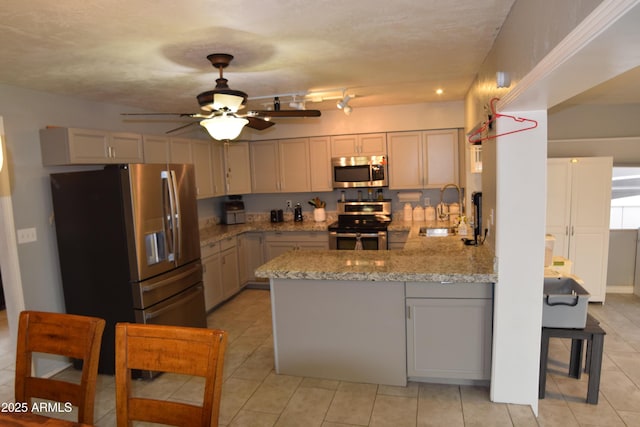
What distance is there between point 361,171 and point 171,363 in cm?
405

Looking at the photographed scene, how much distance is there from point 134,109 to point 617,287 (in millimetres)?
5953

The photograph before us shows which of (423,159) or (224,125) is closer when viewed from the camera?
(224,125)

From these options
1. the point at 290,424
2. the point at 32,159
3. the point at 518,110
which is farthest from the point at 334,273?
the point at 32,159

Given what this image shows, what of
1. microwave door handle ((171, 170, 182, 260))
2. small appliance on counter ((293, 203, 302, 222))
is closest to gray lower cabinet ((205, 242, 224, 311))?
microwave door handle ((171, 170, 182, 260))

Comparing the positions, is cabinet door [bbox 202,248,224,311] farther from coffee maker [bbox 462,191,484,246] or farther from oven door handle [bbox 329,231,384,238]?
coffee maker [bbox 462,191,484,246]

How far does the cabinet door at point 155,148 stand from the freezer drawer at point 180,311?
144cm

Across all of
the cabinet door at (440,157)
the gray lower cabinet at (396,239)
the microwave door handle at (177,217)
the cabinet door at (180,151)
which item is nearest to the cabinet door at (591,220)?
the cabinet door at (440,157)

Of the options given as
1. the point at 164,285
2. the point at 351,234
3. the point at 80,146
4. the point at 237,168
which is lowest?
the point at 164,285

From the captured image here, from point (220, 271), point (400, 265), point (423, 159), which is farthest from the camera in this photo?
point (423, 159)

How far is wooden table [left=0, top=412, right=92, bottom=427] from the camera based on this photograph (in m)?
1.35

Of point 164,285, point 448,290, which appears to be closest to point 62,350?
point 164,285

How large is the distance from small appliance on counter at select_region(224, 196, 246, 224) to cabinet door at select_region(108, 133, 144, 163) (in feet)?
5.99

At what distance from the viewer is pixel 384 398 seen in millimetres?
2684

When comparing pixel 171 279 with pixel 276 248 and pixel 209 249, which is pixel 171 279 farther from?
pixel 276 248
